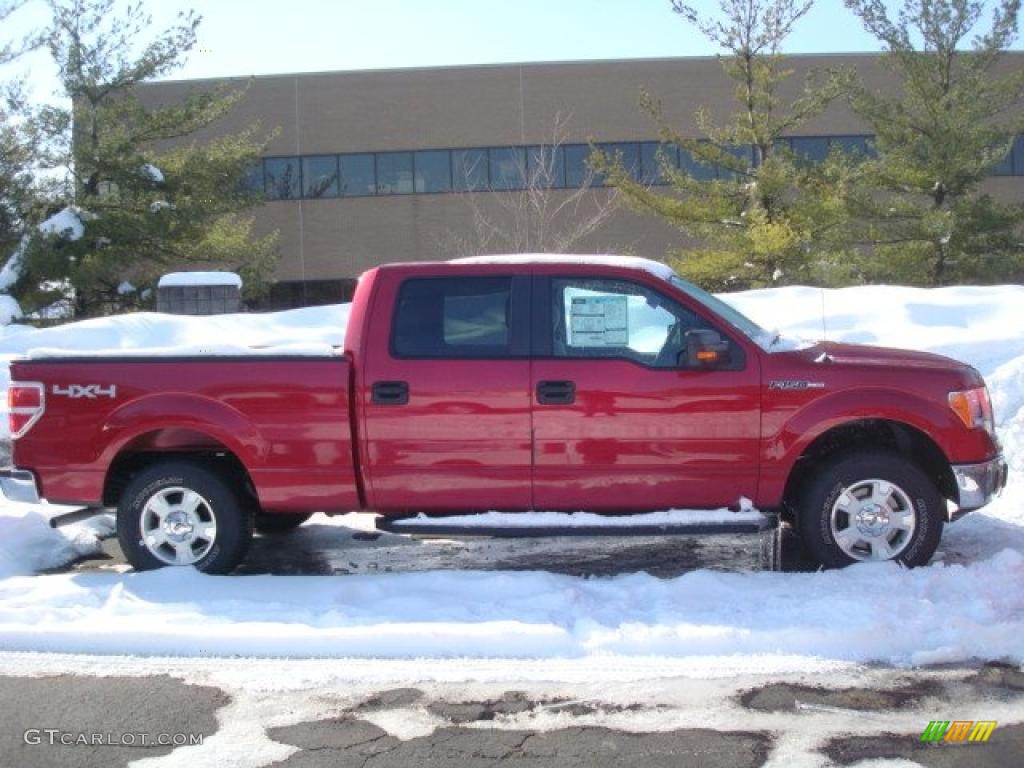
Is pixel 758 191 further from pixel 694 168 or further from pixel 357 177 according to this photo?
pixel 357 177

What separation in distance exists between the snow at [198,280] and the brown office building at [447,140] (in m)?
16.0

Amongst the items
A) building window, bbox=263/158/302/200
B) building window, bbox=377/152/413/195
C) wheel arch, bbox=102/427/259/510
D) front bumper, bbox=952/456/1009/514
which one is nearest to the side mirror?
front bumper, bbox=952/456/1009/514

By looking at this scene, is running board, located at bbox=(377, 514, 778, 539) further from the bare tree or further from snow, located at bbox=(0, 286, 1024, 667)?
the bare tree

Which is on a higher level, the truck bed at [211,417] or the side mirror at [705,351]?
the side mirror at [705,351]

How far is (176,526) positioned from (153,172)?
59.3 ft

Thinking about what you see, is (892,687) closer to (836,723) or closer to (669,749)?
(836,723)

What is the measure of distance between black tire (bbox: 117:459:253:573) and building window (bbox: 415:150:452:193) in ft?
95.1

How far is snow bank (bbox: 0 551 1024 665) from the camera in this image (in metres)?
5.24

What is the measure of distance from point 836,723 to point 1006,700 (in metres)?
0.83

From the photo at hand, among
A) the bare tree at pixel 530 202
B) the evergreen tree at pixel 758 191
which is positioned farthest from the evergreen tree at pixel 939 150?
the bare tree at pixel 530 202

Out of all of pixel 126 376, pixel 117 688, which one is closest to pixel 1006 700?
pixel 117 688

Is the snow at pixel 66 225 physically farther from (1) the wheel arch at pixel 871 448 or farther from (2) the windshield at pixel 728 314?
(1) the wheel arch at pixel 871 448

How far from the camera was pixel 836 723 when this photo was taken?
4.41m

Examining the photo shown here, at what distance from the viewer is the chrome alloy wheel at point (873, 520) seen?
20.3 ft
